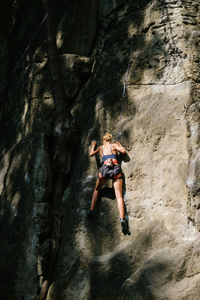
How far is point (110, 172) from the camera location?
6992 mm

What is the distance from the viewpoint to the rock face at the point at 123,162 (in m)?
6.24

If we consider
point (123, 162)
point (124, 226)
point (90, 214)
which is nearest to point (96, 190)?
point (90, 214)

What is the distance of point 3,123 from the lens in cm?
1128

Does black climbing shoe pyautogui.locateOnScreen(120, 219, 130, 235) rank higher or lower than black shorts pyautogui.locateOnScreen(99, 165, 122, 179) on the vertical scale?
lower

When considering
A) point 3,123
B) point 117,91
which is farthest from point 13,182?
point 117,91

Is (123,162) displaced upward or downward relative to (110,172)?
upward

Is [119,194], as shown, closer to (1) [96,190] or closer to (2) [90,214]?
(1) [96,190]

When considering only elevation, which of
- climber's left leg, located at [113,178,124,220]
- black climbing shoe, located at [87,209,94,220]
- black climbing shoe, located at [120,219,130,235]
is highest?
climber's left leg, located at [113,178,124,220]

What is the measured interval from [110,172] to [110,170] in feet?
0.17

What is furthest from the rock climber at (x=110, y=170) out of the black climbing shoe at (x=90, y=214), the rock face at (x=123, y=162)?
the rock face at (x=123, y=162)

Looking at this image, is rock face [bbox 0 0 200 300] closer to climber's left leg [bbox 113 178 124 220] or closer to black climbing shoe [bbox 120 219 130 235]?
black climbing shoe [bbox 120 219 130 235]

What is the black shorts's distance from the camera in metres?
6.97

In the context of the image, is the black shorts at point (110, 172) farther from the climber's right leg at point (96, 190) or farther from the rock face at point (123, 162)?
the rock face at point (123, 162)

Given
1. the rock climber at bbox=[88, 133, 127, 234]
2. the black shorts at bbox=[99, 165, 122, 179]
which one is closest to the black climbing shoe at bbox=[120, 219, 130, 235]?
the rock climber at bbox=[88, 133, 127, 234]
